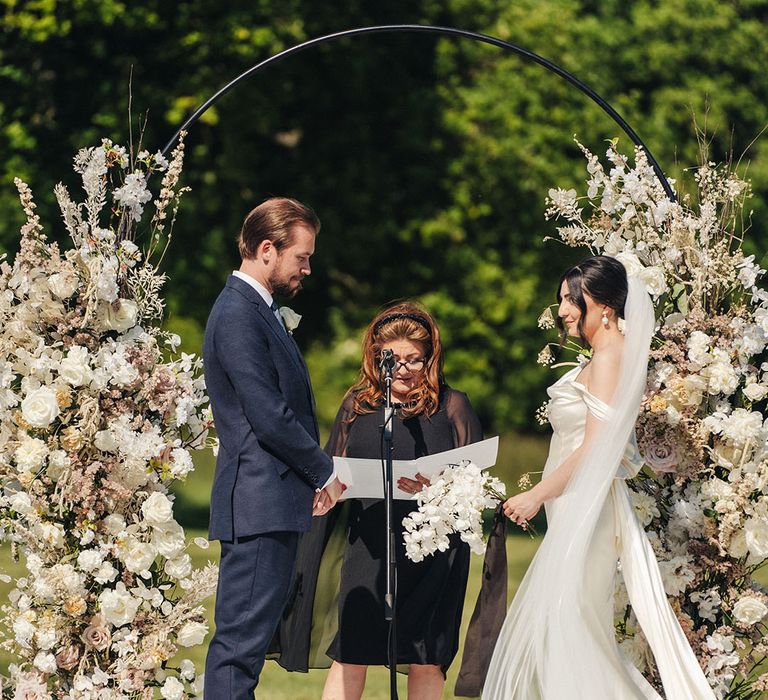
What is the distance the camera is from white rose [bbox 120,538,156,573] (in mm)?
5090

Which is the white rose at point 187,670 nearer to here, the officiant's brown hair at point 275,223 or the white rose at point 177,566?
the white rose at point 177,566

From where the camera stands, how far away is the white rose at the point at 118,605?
16.6 feet

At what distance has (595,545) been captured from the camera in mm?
5207

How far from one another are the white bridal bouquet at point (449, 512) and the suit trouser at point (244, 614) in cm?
60

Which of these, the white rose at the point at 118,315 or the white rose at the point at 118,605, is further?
the white rose at the point at 118,315

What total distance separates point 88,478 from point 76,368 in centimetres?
43

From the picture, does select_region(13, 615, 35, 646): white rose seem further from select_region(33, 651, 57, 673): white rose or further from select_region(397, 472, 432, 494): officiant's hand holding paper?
select_region(397, 472, 432, 494): officiant's hand holding paper

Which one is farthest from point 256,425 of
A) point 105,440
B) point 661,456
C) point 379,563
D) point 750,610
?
point 750,610

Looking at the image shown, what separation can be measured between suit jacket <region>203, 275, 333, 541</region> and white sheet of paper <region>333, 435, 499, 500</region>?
34 cm

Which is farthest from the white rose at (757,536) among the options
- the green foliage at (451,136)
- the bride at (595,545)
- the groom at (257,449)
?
the green foliage at (451,136)

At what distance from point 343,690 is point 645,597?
1.32 m

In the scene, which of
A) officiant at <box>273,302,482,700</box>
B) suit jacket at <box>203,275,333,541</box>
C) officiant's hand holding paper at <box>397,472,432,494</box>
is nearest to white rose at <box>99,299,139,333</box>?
suit jacket at <box>203,275,333,541</box>

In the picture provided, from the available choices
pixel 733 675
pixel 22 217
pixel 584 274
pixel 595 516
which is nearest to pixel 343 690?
pixel 595 516

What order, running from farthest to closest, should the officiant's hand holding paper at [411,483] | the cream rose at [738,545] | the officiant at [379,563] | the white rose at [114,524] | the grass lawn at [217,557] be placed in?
the grass lawn at [217,557] → the cream rose at [738,545] → the officiant at [379,563] → the officiant's hand holding paper at [411,483] → the white rose at [114,524]
